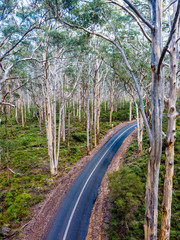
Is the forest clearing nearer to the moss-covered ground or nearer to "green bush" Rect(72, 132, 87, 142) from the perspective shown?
the moss-covered ground

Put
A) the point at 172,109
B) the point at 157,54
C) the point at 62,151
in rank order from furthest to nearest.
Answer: the point at 62,151
the point at 172,109
the point at 157,54

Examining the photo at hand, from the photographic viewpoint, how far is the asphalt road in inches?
336

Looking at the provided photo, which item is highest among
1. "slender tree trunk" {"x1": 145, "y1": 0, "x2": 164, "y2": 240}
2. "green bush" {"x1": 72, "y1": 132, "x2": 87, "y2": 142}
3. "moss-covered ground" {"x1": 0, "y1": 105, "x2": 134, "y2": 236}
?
"slender tree trunk" {"x1": 145, "y1": 0, "x2": 164, "y2": 240}

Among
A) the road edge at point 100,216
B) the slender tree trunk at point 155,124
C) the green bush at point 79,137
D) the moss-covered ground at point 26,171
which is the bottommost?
the road edge at point 100,216

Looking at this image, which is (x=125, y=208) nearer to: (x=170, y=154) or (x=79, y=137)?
(x=170, y=154)

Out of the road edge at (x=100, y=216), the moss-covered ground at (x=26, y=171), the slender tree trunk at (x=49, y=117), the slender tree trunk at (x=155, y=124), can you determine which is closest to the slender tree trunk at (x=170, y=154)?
the slender tree trunk at (x=155, y=124)

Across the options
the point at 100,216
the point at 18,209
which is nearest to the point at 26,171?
the point at 18,209

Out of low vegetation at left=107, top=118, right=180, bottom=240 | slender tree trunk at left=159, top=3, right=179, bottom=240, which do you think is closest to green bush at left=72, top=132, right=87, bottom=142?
low vegetation at left=107, top=118, right=180, bottom=240

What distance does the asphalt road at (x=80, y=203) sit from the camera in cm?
852

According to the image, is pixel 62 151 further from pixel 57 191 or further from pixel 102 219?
pixel 102 219

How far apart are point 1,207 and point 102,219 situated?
6862mm

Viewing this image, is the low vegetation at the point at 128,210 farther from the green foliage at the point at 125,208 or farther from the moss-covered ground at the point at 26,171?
the moss-covered ground at the point at 26,171

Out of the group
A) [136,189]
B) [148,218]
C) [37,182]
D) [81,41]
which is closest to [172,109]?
[148,218]

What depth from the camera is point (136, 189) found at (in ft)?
29.8
